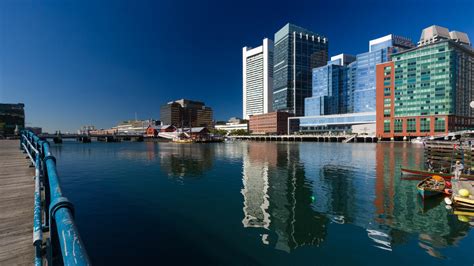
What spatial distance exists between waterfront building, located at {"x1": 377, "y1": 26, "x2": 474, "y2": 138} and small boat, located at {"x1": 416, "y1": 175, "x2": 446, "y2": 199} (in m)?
146

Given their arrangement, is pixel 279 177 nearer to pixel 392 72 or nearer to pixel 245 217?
pixel 245 217

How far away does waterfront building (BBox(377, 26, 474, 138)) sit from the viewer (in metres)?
142

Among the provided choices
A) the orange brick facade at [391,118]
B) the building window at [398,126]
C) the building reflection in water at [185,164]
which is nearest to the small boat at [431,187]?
the building reflection in water at [185,164]

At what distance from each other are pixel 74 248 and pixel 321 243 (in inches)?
569

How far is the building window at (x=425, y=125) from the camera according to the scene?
142 m

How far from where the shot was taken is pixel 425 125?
143 m

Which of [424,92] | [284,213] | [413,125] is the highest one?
[424,92]

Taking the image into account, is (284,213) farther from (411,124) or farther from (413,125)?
(411,124)

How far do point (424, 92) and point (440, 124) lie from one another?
22140 millimetres

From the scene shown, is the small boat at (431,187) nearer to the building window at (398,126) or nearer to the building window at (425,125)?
the building window at (425,125)

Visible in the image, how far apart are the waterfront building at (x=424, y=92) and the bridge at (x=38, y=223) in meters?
178

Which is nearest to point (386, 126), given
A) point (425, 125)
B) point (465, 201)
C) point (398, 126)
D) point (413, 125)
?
point (398, 126)

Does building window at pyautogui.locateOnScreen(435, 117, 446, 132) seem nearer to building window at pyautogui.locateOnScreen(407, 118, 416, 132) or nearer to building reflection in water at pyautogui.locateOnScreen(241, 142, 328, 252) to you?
building window at pyautogui.locateOnScreen(407, 118, 416, 132)

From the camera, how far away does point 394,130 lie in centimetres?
15388
